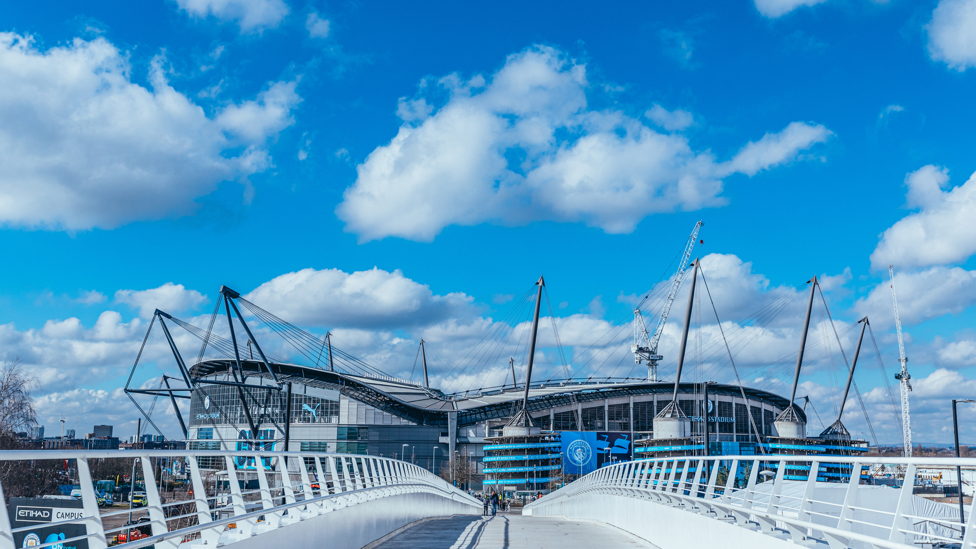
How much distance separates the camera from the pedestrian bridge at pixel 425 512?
22.3 feet

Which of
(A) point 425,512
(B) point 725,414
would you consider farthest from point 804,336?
(A) point 425,512

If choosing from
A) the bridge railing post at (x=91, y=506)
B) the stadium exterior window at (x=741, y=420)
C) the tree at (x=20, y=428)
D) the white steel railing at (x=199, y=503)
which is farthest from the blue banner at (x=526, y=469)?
the bridge railing post at (x=91, y=506)

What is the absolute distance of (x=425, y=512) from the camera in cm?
3005

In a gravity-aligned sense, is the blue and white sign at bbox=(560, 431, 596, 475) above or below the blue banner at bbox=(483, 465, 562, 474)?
above

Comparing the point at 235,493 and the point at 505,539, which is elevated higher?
the point at 235,493

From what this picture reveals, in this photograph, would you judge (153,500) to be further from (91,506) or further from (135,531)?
(135,531)

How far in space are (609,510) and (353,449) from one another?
116255 mm

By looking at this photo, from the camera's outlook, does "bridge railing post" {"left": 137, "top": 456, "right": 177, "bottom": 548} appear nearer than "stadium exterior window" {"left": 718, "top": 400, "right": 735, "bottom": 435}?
Yes

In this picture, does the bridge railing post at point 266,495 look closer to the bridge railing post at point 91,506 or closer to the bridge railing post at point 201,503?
the bridge railing post at point 201,503

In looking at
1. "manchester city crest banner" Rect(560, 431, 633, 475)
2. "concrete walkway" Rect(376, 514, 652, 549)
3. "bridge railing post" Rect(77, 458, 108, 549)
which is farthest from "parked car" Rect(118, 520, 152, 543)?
"manchester city crest banner" Rect(560, 431, 633, 475)

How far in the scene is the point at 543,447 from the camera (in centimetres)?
13025

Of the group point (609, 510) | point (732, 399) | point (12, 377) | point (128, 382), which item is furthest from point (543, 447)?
point (609, 510)

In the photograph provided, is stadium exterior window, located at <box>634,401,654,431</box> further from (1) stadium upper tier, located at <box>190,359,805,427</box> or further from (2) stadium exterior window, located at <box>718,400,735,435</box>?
(2) stadium exterior window, located at <box>718,400,735,435</box>

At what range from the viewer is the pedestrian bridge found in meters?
6.80
